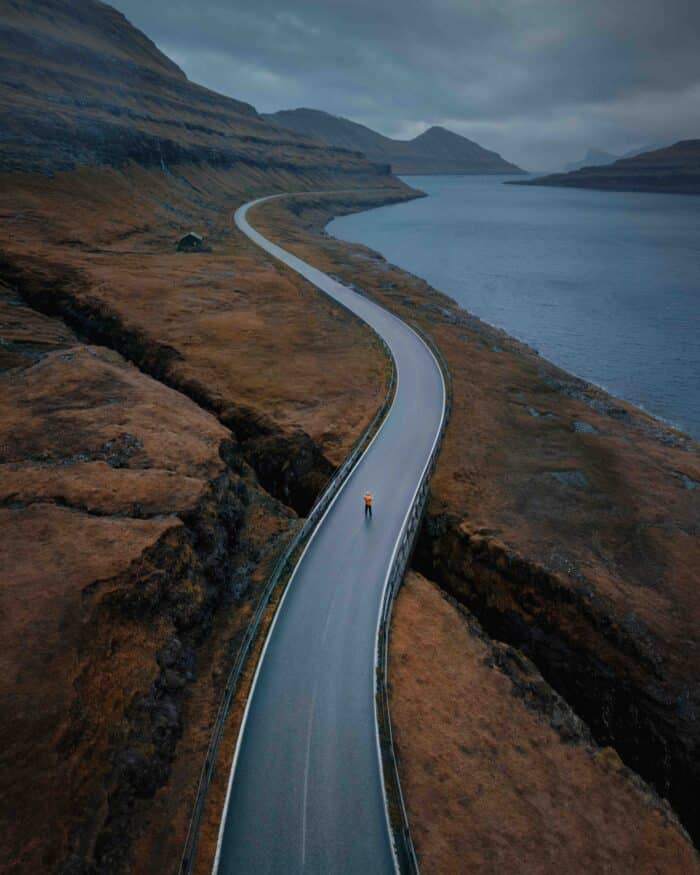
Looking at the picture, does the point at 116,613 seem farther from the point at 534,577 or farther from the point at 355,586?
the point at 534,577

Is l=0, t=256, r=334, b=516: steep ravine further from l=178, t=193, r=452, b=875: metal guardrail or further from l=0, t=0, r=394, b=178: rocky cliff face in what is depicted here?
l=0, t=0, r=394, b=178: rocky cliff face

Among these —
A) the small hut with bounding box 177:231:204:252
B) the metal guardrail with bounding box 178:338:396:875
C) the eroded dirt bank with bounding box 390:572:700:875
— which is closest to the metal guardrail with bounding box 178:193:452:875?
the metal guardrail with bounding box 178:338:396:875

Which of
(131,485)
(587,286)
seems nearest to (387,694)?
(131,485)

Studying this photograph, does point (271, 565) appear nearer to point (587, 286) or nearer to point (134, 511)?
point (134, 511)

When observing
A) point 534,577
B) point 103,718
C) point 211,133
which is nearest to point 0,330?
→ point 103,718

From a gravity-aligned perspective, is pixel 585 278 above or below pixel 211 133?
below
